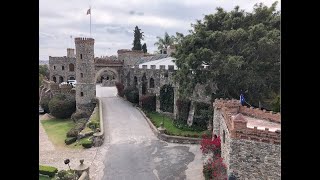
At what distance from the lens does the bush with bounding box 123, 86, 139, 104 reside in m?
33.1

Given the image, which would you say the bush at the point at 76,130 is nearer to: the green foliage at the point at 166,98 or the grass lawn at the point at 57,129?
the grass lawn at the point at 57,129

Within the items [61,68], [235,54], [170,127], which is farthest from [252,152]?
[61,68]

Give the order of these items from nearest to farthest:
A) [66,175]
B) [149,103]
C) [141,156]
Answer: [66,175] → [141,156] → [149,103]

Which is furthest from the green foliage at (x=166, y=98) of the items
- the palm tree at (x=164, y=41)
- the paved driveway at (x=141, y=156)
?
the palm tree at (x=164, y=41)

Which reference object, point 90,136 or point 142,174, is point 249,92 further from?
point 90,136

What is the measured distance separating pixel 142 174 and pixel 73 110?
19.7 metres

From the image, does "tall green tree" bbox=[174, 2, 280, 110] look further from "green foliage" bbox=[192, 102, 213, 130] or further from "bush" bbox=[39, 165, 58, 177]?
"bush" bbox=[39, 165, 58, 177]

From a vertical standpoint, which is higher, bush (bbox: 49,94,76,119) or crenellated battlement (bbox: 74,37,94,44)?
crenellated battlement (bbox: 74,37,94,44)

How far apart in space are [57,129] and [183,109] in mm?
11915

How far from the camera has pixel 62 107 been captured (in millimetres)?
32625

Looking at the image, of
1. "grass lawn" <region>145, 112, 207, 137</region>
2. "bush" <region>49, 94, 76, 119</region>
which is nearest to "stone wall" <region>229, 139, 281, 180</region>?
"grass lawn" <region>145, 112, 207, 137</region>

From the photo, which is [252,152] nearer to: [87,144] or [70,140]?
[87,144]

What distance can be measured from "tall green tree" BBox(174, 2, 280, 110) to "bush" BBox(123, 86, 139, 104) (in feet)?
35.5
